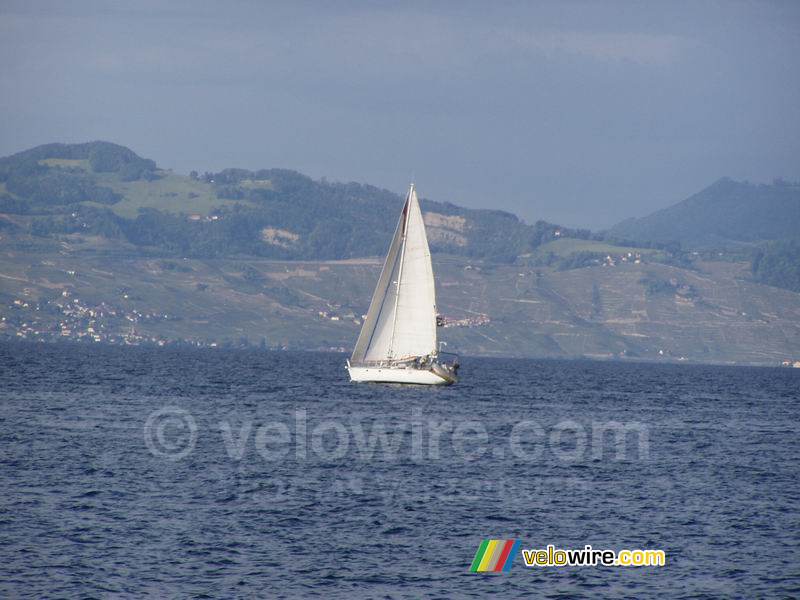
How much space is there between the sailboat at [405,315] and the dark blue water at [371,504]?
802 inches

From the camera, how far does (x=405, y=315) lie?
125500 mm

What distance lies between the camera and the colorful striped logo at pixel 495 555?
4750 cm

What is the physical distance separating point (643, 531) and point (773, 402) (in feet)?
324

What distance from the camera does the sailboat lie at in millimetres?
125312

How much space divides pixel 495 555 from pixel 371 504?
1050cm

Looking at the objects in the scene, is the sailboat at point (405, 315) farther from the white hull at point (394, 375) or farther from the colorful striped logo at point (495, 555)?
the colorful striped logo at point (495, 555)

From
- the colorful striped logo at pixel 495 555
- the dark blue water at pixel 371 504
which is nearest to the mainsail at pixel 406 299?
the dark blue water at pixel 371 504

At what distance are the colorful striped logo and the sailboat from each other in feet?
245

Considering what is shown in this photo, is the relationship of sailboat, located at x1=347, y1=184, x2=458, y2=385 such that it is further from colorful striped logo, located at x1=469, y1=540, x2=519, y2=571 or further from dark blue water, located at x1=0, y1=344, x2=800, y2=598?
colorful striped logo, located at x1=469, y1=540, x2=519, y2=571

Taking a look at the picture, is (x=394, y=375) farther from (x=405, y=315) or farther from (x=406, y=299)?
(x=406, y=299)

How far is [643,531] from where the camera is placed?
5403cm

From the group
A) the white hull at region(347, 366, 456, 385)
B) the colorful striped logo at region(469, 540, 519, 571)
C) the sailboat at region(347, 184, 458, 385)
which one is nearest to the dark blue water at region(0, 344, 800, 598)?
the colorful striped logo at region(469, 540, 519, 571)

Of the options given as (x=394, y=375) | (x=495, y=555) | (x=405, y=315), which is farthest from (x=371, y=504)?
(x=394, y=375)

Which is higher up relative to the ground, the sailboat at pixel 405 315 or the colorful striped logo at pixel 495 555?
the sailboat at pixel 405 315
